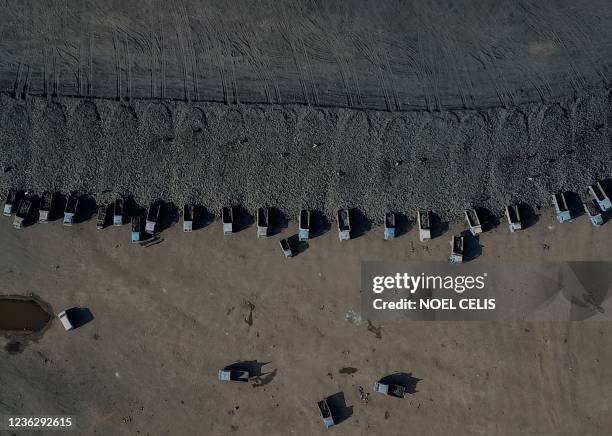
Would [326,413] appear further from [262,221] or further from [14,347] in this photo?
[14,347]

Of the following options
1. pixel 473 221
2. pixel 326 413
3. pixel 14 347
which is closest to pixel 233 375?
pixel 326 413

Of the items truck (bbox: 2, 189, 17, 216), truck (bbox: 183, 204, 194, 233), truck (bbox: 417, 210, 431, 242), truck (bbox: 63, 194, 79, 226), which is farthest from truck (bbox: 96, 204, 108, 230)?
truck (bbox: 417, 210, 431, 242)

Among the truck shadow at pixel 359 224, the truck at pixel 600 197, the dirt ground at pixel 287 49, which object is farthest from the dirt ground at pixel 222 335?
the dirt ground at pixel 287 49

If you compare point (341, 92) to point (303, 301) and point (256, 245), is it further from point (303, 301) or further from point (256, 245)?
point (303, 301)

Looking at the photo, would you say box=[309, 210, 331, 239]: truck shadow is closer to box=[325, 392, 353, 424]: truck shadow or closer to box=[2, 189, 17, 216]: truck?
box=[325, 392, 353, 424]: truck shadow

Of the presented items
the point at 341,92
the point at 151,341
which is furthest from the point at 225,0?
the point at 151,341

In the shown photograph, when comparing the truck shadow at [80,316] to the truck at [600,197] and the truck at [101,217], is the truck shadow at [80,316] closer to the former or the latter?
the truck at [101,217]
